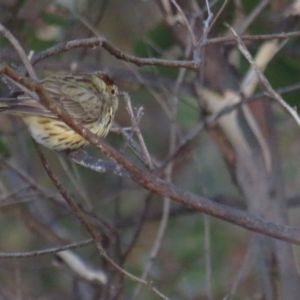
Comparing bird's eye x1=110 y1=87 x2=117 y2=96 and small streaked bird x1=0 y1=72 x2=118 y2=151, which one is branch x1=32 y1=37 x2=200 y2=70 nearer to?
small streaked bird x1=0 y1=72 x2=118 y2=151

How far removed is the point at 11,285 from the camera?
6289 mm

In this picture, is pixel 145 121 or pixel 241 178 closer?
pixel 241 178

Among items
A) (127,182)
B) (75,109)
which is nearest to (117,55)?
(75,109)

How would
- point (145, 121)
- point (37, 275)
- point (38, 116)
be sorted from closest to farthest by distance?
point (38, 116) < point (37, 275) < point (145, 121)

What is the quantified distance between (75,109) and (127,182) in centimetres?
266

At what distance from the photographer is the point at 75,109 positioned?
4.19m

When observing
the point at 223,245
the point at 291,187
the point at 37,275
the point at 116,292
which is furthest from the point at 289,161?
the point at 116,292

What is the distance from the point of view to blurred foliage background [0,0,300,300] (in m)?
4.93

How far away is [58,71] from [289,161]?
2777 millimetres

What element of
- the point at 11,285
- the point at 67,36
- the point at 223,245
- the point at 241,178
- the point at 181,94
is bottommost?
the point at 11,285

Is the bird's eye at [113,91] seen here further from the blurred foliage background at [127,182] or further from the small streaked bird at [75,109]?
the blurred foliage background at [127,182]

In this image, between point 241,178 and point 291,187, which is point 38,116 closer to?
point 241,178

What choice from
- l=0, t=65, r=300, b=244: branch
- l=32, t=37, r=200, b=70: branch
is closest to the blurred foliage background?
l=0, t=65, r=300, b=244: branch

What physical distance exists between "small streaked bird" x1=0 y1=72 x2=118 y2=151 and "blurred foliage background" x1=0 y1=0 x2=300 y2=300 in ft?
0.89
